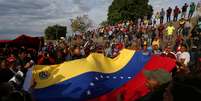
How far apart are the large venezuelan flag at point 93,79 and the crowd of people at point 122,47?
1.40 feet

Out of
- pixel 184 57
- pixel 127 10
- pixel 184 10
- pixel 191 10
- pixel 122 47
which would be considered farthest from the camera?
pixel 127 10

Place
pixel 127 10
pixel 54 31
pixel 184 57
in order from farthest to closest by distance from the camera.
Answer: pixel 54 31 < pixel 127 10 < pixel 184 57

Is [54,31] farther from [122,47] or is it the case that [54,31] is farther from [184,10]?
[122,47]

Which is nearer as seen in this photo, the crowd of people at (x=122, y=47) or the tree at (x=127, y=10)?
the crowd of people at (x=122, y=47)

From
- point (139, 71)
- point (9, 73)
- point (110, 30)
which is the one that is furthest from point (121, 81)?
point (110, 30)

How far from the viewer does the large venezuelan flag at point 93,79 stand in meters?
9.59

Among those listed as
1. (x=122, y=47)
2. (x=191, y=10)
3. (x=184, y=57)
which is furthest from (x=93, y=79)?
(x=191, y=10)

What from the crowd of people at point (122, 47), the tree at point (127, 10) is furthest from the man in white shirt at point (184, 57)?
the tree at point (127, 10)

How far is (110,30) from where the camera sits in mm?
39156

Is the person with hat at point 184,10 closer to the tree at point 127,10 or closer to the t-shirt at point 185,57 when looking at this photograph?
the t-shirt at point 185,57

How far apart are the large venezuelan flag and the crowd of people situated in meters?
0.43

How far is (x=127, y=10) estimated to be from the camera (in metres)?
81.1

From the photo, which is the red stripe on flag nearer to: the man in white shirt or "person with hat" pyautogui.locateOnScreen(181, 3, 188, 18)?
the man in white shirt

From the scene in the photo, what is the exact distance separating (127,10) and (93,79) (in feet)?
235
